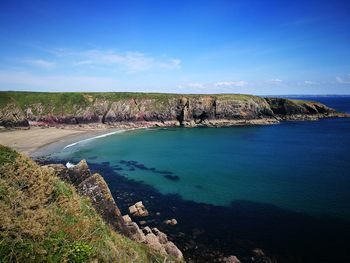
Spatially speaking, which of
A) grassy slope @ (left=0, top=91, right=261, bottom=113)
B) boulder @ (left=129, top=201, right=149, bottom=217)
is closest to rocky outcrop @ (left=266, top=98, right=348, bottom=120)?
grassy slope @ (left=0, top=91, right=261, bottom=113)

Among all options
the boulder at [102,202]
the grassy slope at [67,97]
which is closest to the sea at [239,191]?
the boulder at [102,202]

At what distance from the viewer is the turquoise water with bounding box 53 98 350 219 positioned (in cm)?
3170

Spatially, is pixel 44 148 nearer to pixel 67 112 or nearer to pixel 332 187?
pixel 67 112

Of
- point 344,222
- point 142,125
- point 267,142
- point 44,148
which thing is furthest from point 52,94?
point 344,222

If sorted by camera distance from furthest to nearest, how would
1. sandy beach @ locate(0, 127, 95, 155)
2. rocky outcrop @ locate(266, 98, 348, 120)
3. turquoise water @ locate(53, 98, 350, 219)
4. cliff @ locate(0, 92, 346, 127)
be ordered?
1. rocky outcrop @ locate(266, 98, 348, 120)
2. cliff @ locate(0, 92, 346, 127)
3. sandy beach @ locate(0, 127, 95, 155)
4. turquoise water @ locate(53, 98, 350, 219)

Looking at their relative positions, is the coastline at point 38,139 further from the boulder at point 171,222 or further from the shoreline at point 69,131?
the boulder at point 171,222

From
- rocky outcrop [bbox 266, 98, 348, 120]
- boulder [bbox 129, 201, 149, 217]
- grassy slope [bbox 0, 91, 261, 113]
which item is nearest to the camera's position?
boulder [bbox 129, 201, 149, 217]

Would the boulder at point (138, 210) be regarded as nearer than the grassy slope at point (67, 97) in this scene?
Yes

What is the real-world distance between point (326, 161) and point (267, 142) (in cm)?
2098

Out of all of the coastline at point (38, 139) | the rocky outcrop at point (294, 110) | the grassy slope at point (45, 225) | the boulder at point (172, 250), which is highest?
the grassy slope at point (45, 225)

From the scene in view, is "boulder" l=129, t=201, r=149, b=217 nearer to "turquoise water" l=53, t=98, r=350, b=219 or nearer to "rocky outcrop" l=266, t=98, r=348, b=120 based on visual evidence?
"turquoise water" l=53, t=98, r=350, b=219

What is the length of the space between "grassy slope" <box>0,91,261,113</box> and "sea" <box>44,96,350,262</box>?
45.5 m

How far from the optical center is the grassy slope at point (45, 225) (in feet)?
23.3

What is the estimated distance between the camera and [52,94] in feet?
367
